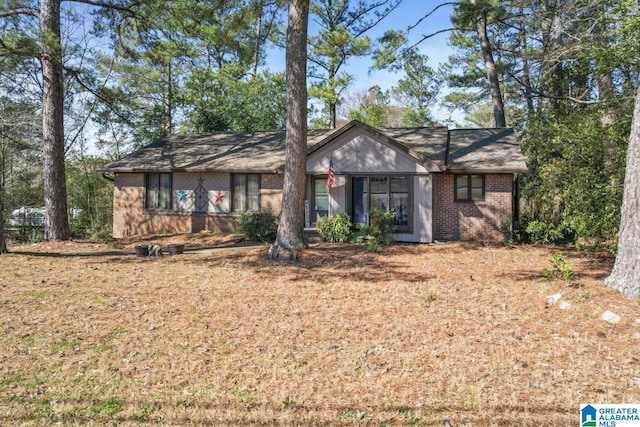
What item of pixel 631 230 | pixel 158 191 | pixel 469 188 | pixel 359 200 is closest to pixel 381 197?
pixel 359 200

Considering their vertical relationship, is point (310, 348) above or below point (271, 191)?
below

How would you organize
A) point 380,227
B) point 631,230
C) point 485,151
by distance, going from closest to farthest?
point 631,230, point 380,227, point 485,151

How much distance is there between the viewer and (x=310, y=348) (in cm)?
527

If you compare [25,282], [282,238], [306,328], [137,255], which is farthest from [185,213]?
[306,328]

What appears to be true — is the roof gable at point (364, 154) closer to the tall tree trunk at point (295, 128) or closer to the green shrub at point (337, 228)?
the green shrub at point (337, 228)

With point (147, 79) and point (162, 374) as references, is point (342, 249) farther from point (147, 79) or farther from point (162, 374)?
point (147, 79)

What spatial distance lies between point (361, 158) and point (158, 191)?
31.0 ft

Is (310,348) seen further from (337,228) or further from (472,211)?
(472,211)

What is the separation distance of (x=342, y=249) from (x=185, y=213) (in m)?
8.46

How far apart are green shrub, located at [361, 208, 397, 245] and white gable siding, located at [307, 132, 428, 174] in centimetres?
166

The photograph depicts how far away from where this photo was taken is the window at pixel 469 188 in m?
14.9

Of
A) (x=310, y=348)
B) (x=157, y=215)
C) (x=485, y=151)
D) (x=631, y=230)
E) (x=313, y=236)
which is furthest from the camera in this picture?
(x=157, y=215)

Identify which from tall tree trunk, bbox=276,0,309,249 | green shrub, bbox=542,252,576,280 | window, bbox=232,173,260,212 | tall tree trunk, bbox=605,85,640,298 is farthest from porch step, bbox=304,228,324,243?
tall tree trunk, bbox=605,85,640,298

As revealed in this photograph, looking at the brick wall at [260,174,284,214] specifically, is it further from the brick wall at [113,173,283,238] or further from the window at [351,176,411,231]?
the window at [351,176,411,231]
